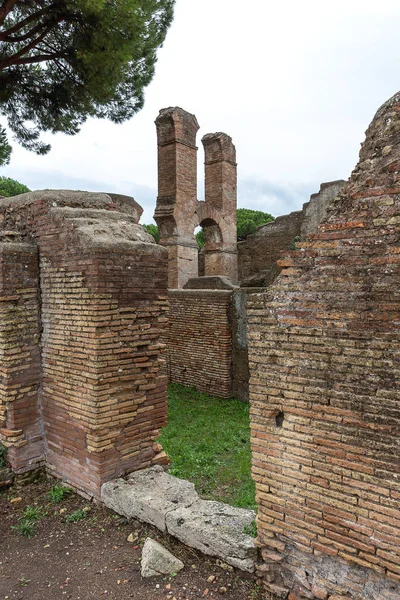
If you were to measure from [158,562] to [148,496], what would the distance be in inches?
27.4

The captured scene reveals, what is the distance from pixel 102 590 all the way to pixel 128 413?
150 centimetres

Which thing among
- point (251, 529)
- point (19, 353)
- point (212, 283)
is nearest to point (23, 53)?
point (212, 283)

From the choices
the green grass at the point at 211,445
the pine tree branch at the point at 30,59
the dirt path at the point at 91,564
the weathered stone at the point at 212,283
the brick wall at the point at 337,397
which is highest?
the pine tree branch at the point at 30,59

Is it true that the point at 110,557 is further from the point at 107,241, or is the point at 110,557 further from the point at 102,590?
the point at 107,241

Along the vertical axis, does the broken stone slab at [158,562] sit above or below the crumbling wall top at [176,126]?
below

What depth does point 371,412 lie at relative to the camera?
2.43 m

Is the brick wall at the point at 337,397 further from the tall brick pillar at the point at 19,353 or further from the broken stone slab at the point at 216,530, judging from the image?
the tall brick pillar at the point at 19,353

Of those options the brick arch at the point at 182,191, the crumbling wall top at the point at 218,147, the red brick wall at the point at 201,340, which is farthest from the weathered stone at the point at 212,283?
the crumbling wall top at the point at 218,147

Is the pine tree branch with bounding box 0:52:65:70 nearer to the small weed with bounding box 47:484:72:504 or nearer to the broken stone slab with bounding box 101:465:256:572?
the small weed with bounding box 47:484:72:504

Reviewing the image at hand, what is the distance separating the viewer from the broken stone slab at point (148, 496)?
144 inches

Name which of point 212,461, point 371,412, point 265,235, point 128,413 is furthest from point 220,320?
point 265,235

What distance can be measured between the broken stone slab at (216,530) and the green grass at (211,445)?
1.32 metres

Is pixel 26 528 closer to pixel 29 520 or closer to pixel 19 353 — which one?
pixel 29 520

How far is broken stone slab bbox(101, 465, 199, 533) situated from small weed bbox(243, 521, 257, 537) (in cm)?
60
